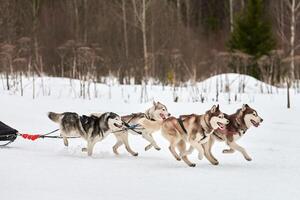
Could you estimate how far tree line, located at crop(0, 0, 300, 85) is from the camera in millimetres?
17219

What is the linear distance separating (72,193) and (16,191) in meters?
0.43

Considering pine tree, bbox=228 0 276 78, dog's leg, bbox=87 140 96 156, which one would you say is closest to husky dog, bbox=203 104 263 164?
dog's leg, bbox=87 140 96 156

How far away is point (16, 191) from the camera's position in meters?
3.69

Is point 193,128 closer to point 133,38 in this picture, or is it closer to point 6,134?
point 6,134

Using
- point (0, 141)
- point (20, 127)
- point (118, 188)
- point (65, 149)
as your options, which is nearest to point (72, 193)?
point (118, 188)

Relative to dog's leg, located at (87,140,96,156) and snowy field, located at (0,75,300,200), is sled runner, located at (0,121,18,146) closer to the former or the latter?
snowy field, located at (0,75,300,200)

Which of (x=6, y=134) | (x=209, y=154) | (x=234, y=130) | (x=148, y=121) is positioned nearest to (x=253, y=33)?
(x=148, y=121)

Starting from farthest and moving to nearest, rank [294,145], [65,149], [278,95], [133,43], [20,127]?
[133,43] → [278,95] → [20,127] → [294,145] → [65,149]

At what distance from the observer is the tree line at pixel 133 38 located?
56.5 feet

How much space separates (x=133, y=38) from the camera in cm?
2066

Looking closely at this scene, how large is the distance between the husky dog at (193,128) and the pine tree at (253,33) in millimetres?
14204

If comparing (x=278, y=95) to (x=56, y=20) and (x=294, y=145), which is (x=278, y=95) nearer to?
(x=294, y=145)

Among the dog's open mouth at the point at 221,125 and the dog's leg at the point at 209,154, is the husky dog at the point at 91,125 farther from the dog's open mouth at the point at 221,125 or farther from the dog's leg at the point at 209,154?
the dog's open mouth at the point at 221,125

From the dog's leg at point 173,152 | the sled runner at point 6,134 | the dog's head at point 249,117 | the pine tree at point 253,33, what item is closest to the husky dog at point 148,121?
the dog's leg at point 173,152
